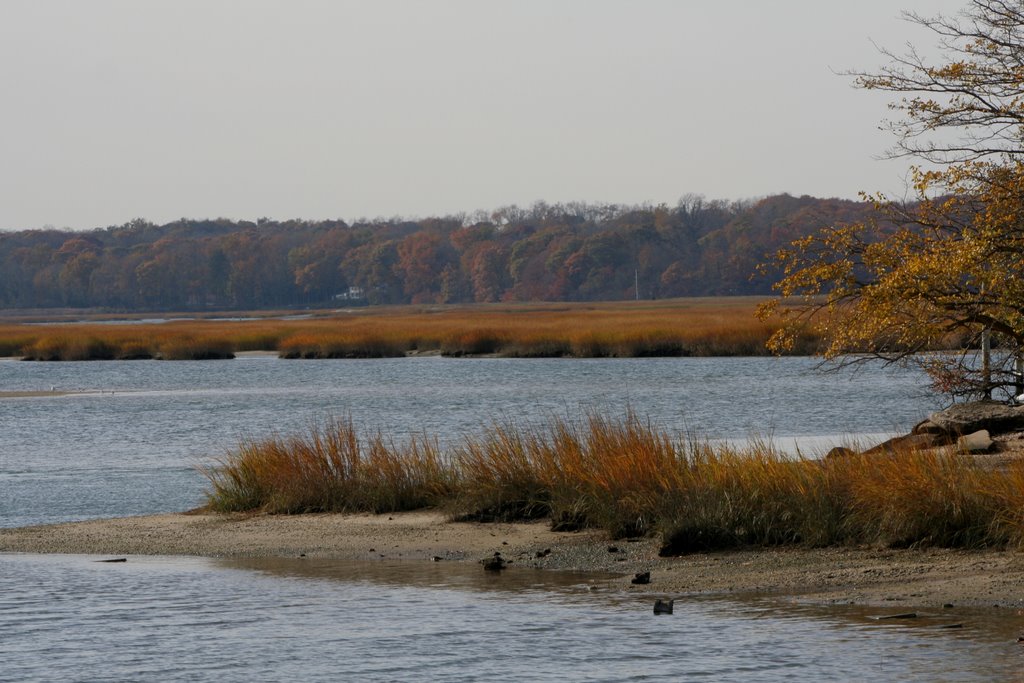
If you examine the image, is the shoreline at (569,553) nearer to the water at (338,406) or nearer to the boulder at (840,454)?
the boulder at (840,454)

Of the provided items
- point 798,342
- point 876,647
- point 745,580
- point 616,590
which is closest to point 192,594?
point 616,590

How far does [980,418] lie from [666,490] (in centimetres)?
660

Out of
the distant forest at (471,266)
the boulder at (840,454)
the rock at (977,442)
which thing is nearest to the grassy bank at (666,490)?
the boulder at (840,454)

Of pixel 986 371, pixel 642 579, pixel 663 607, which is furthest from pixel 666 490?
pixel 986 371

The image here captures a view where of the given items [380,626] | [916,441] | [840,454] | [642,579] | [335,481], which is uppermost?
[840,454]

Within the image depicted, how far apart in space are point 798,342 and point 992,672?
160 feet

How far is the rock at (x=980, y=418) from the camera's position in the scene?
64.6 feet

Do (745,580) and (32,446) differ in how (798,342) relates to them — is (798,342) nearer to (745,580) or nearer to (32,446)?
(32,446)

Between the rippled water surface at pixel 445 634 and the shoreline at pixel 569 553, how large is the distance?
1.81 ft

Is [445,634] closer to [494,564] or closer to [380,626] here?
[380,626]

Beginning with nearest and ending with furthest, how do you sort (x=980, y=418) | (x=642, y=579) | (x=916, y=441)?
1. (x=642, y=579)
2. (x=916, y=441)
3. (x=980, y=418)

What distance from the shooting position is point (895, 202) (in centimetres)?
1908

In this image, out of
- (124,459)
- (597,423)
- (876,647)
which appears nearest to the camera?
(876,647)

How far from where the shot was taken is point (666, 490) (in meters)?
15.2
